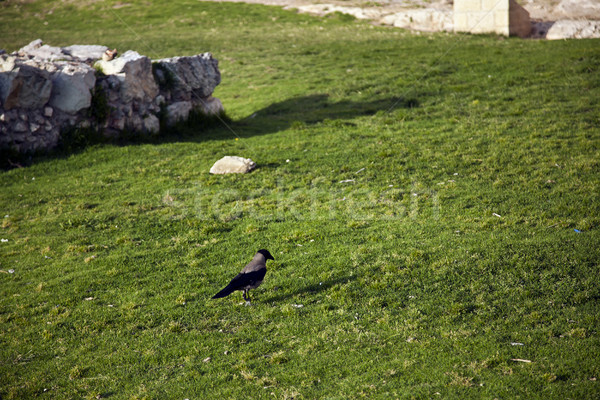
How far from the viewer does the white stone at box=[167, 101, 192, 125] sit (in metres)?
23.0

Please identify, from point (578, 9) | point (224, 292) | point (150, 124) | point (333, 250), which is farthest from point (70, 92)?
point (578, 9)

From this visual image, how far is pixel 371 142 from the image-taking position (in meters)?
20.7

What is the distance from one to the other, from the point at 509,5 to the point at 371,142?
23.0 m

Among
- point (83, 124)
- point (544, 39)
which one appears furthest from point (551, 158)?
point (544, 39)

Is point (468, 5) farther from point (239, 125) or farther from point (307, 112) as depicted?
point (239, 125)

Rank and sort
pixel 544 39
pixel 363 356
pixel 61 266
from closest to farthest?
pixel 363 356 < pixel 61 266 < pixel 544 39

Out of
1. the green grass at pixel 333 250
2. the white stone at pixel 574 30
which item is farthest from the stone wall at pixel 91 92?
the white stone at pixel 574 30

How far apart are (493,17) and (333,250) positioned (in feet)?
104

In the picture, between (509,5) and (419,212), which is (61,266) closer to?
(419,212)

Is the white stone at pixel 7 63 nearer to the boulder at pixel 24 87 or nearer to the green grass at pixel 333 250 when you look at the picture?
the boulder at pixel 24 87

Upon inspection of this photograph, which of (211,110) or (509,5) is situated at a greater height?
(509,5)

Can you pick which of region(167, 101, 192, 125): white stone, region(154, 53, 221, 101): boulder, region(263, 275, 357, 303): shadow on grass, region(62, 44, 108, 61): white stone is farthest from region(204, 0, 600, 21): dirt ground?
region(263, 275, 357, 303): shadow on grass

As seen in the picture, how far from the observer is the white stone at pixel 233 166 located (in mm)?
18609

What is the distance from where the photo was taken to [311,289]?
11023mm
